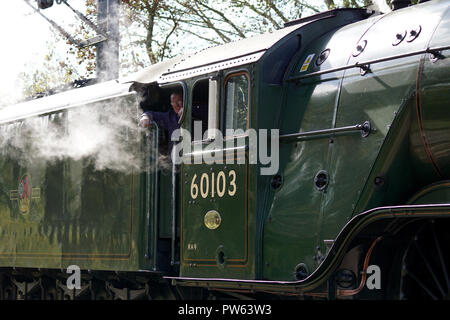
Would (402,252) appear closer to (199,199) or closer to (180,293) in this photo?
(199,199)

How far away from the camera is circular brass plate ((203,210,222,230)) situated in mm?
6906

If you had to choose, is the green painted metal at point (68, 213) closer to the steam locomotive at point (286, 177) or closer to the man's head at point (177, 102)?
the steam locomotive at point (286, 177)

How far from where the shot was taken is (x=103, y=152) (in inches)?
341

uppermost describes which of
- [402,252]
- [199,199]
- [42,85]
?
[42,85]

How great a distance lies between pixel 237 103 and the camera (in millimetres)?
6840

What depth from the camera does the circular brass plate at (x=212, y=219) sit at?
691 cm

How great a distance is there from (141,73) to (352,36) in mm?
3016

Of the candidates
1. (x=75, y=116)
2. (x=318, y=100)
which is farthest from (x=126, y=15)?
(x=318, y=100)

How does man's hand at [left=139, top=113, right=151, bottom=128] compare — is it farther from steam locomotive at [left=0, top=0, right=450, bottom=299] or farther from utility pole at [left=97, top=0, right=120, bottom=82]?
utility pole at [left=97, top=0, right=120, bottom=82]

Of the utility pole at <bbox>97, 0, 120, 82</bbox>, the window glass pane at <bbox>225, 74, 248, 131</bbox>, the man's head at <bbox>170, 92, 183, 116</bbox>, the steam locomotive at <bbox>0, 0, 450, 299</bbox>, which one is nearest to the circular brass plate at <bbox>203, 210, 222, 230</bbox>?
the steam locomotive at <bbox>0, 0, 450, 299</bbox>

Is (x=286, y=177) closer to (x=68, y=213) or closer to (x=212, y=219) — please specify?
(x=212, y=219)

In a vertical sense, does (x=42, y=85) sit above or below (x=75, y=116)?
above

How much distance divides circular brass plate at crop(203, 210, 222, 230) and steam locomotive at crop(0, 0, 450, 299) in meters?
0.02

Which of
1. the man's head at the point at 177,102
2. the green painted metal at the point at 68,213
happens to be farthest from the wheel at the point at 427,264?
the green painted metal at the point at 68,213
